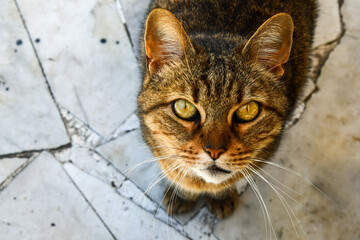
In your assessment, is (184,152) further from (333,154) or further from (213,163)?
(333,154)

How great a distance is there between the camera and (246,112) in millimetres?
1242

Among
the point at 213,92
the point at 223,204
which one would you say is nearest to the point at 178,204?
the point at 223,204

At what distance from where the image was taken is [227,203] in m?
1.81

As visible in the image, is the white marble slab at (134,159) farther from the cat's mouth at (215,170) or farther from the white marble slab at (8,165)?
the cat's mouth at (215,170)

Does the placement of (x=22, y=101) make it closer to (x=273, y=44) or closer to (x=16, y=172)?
(x=16, y=172)

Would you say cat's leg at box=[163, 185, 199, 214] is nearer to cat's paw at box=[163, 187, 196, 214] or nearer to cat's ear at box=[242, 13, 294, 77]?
cat's paw at box=[163, 187, 196, 214]

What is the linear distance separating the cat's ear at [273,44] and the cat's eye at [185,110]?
0.90 ft

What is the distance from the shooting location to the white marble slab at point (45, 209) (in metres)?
1.83

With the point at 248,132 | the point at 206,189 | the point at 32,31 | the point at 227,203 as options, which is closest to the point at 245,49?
the point at 248,132

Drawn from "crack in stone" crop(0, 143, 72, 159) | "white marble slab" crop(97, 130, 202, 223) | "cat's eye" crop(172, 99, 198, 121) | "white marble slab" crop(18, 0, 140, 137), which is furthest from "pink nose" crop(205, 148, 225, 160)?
"crack in stone" crop(0, 143, 72, 159)

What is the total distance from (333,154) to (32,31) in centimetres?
193

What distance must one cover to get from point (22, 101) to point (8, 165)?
38cm

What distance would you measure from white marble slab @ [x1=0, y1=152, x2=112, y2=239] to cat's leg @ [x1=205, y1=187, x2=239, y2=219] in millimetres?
567

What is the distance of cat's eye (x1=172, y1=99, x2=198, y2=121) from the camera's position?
124 centimetres
